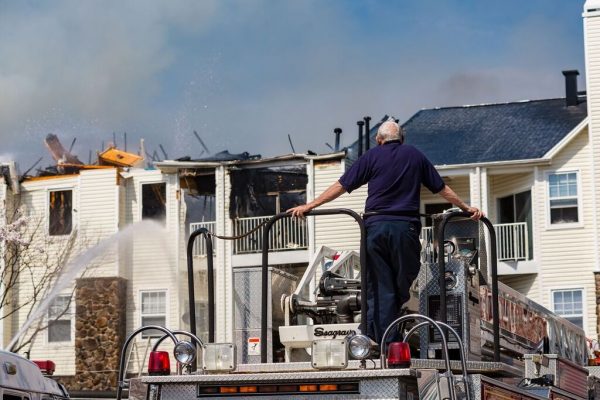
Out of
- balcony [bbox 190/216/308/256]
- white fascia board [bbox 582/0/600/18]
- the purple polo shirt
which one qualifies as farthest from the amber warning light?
white fascia board [bbox 582/0/600/18]

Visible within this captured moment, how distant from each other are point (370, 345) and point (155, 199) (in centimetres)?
3441

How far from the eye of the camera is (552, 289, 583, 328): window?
36.1 metres

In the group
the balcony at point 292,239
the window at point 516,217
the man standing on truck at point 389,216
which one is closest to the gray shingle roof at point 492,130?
the window at point 516,217

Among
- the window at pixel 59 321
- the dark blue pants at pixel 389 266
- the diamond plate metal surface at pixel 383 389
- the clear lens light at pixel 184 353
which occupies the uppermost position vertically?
the dark blue pants at pixel 389 266

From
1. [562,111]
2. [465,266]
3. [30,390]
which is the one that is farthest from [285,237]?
[465,266]

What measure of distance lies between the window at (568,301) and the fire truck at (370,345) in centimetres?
2398

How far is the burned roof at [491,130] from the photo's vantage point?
37.6 m

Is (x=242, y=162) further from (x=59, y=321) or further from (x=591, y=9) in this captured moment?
(x=591, y=9)

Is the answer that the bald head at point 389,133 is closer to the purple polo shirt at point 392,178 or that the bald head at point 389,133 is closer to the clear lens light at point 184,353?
the purple polo shirt at point 392,178

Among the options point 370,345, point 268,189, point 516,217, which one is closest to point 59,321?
point 268,189

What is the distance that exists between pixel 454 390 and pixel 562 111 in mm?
32944

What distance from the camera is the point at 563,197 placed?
121 ft

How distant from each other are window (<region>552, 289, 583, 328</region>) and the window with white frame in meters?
2.06

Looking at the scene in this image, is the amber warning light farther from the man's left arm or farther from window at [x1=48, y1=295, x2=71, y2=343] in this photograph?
window at [x1=48, y1=295, x2=71, y2=343]
